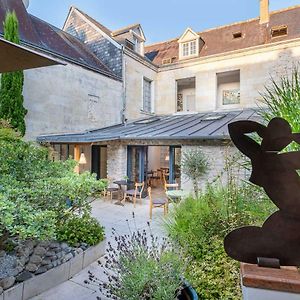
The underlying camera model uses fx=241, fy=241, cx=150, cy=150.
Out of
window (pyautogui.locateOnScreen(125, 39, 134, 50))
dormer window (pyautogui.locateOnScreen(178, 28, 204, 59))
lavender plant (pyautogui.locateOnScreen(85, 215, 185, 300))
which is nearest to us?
lavender plant (pyautogui.locateOnScreen(85, 215, 185, 300))

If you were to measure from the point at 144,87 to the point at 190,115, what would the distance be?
128 inches

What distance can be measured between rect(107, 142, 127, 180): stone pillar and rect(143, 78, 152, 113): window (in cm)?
476

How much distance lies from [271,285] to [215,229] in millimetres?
1942

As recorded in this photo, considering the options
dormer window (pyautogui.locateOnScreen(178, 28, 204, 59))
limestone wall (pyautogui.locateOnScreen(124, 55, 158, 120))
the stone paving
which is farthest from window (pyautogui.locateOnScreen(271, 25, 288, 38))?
the stone paving

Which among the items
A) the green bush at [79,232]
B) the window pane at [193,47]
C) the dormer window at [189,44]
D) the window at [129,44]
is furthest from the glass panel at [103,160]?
the green bush at [79,232]

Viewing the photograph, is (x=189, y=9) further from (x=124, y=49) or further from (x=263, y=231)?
(x=263, y=231)

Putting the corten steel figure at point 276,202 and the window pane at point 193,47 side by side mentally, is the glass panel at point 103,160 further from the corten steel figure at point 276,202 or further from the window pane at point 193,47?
the corten steel figure at point 276,202

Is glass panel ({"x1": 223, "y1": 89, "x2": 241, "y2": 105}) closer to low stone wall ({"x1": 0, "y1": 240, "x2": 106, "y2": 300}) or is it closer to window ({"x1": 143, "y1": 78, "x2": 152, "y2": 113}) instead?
window ({"x1": 143, "y1": 78, "x2": 152, "y2": 113})

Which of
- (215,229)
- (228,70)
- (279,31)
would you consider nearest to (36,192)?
(215,229)

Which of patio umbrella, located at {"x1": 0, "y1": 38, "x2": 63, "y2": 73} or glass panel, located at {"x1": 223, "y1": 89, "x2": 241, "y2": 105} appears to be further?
glass panel, located at {"x1": 223, "y1": 89, "x2": 241, "y2": 105}

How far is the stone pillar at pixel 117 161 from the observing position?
33.6ft

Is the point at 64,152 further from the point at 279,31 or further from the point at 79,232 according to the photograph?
the point at 279,31

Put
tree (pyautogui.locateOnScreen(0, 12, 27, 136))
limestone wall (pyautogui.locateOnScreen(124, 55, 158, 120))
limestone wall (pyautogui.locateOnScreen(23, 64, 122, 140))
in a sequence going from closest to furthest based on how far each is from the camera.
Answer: tree (pyautogui.locateOnScreen(0, 12, 27, 136)) < limestone wall (pyautogui.locateOnScreen(23, 64, 122, 140)) < limestone wall (pyautogui.locateOnScreen(124, 55, 158, 120))

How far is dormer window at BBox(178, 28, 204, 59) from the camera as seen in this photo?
1395 centimetres
